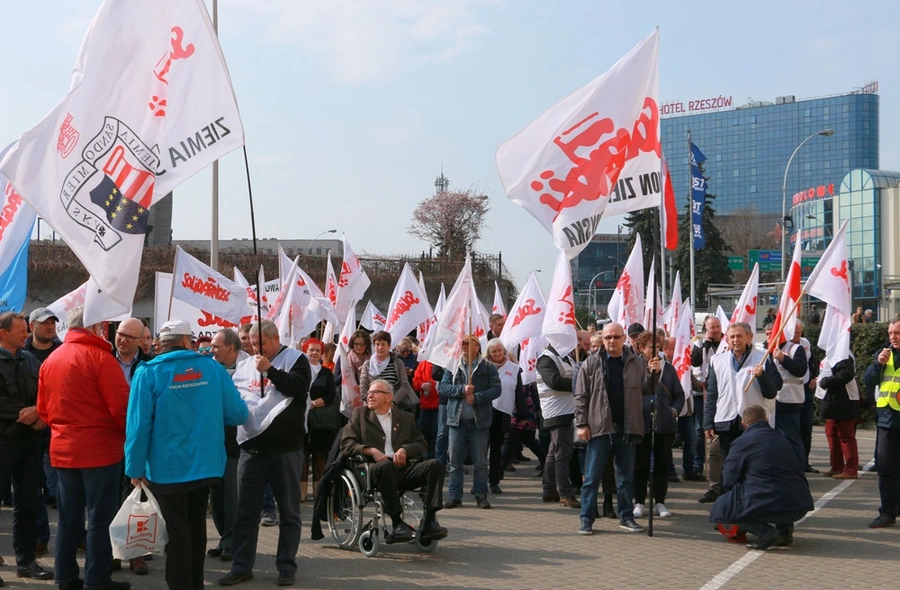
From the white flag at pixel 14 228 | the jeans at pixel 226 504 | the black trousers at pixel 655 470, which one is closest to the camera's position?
the jeans at pixel 226 504

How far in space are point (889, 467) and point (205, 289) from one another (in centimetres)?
805

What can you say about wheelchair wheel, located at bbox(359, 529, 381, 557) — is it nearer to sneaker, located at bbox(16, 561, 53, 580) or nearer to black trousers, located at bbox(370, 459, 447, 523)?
black trousers, located at bbox(370, 459, 447, 523)

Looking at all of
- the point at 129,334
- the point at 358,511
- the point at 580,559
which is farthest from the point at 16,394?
the point at 580,559

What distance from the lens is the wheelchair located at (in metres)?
9.15

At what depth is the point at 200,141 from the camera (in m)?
7.73

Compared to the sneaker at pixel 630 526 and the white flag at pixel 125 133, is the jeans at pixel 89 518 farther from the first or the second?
the sneaker at pixel 630 526

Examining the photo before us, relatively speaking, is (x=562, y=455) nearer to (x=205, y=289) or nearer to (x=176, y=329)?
Answer: (x=205, y=289)

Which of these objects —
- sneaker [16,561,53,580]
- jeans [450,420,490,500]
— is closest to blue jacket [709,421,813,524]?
jeans [450,420,490,500]

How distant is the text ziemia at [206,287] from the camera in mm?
12662

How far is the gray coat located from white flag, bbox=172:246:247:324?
4.71 m

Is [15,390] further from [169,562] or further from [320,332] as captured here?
[320,332]

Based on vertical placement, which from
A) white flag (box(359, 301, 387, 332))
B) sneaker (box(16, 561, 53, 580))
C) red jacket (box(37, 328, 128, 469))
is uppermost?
white flag (box(359, 301, 387, 332))

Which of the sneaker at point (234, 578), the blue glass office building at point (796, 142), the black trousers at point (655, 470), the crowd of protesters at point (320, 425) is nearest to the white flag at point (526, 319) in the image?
the crowd of protesters at point (320, 425)

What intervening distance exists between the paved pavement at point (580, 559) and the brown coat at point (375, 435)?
3.00 feet
